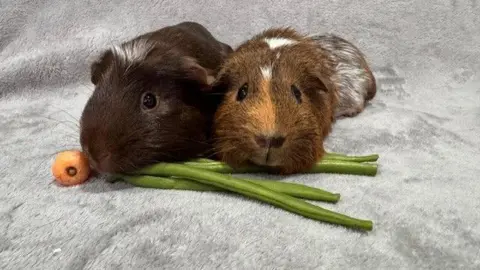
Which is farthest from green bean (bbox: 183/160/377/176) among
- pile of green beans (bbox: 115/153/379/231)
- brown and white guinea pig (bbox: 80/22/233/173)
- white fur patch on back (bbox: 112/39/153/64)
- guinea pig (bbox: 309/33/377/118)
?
guinea pig (bbox: 309/33/377/118)

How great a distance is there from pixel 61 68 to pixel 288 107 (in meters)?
2.02

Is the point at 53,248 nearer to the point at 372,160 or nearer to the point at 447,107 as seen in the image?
the point at 372,160

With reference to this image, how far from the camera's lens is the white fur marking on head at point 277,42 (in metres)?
2.06

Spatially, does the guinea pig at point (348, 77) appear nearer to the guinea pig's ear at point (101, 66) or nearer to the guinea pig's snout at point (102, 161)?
the guinea pig's ear at point (101, 66)

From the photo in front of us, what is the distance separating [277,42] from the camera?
2.12 meters

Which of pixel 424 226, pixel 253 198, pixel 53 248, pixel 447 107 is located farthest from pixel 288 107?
pixel 447 107

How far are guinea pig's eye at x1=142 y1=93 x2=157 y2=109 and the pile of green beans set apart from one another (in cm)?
21

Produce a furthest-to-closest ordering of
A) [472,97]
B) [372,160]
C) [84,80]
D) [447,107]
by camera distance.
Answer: [84,80], [472,97], [447,107], [372,160]

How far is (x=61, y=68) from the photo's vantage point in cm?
314

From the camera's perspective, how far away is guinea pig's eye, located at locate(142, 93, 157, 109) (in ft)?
5.44

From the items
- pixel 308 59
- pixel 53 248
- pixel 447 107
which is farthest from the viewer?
pixel 447 107

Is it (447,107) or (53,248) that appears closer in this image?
(53,248)

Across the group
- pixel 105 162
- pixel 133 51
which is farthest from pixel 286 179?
pixel 133 51

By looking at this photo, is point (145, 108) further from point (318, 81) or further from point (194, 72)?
point (318, 81)
